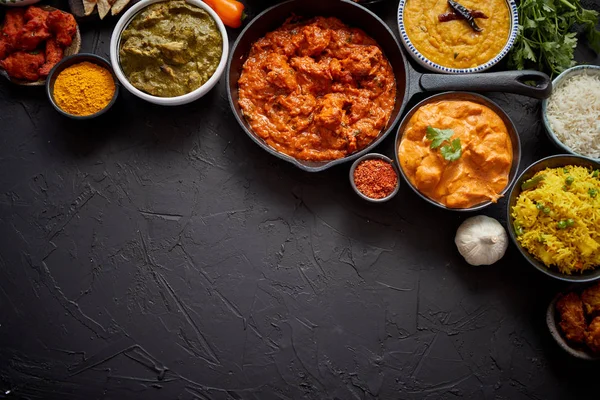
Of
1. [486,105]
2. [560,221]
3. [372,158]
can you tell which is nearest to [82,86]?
[372,158]

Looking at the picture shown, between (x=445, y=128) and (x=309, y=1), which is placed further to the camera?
(x=309, y=1)

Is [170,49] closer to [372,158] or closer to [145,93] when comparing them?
[145,93]

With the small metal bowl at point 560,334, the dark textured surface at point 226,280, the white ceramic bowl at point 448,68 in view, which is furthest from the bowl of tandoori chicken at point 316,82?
the small metal bowl at point 560,334

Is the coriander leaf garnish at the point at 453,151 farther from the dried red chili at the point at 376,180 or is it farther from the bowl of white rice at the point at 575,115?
the bowl of white rice at the point at 575,115

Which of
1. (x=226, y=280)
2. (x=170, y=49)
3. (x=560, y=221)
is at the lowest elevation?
(x=226, y=280)

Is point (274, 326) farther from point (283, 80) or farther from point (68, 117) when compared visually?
point (68, 117)

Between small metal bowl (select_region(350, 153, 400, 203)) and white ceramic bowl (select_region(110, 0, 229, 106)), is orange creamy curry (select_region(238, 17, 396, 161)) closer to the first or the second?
small metal bowl (select_region(350, 153, 400, 203))

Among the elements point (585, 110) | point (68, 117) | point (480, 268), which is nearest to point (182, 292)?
point (68, 117)
